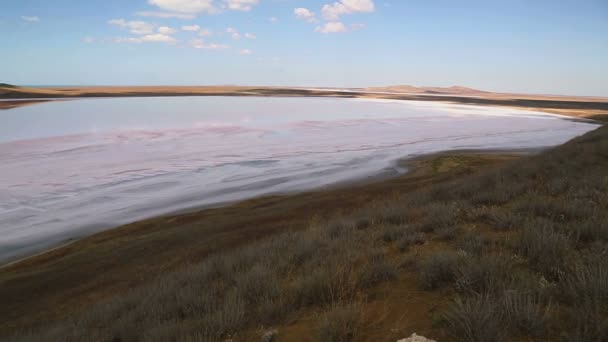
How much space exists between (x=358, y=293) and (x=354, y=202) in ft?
29.5

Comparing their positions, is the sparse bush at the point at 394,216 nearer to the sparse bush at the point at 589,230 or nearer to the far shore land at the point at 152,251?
the far shore land at the point at 152,251

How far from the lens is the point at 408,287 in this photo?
4.19 meters

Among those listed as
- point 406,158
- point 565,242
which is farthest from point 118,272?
point 406,158

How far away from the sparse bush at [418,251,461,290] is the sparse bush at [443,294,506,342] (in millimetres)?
884

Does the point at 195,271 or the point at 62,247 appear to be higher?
the point at 195,271

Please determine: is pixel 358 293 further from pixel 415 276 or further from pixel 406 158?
pixel 406 158

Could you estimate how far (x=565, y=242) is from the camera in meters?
4.19

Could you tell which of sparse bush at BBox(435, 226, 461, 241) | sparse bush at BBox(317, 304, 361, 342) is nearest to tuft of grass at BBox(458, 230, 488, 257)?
sparse bush at BBox(435, 226, 461, 241)

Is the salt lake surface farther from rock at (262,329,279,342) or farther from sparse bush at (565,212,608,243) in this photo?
sparse bush at (565,212,608,243)

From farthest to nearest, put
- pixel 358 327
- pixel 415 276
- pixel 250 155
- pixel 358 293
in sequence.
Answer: pixel 250 155
pixel 415 276
pixel 358 293
pixel 358 327

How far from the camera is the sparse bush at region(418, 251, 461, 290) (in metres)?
4.02

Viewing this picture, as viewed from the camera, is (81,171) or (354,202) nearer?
(354,202)

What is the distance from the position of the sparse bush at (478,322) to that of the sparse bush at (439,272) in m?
0.88

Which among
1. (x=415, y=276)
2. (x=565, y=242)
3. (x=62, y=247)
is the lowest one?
(x=62, y=247)
